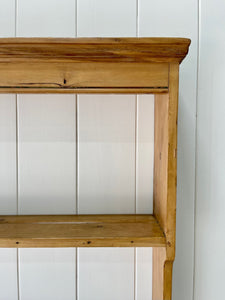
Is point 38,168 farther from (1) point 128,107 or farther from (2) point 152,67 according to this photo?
(2) point 152,67

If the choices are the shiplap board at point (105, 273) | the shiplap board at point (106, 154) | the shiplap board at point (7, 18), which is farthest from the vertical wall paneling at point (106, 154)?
the shiplap board at point (7, 18)

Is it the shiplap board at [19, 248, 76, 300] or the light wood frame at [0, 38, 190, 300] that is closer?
the light wood frame at [0, 38, 190, 300]

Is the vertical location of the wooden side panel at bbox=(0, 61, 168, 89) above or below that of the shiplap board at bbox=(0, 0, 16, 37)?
below

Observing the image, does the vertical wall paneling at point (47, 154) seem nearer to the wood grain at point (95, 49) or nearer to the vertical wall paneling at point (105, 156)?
the vertical wall paneling at point (105, 156)

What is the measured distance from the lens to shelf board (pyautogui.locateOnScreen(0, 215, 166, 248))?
55 cm

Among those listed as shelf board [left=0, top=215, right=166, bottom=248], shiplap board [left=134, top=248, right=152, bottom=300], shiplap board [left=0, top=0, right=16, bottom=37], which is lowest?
shiplap board [left=134, top=248, right=152, bottom=300]

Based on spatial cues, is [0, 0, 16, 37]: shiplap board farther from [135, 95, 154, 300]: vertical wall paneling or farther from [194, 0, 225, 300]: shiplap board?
[194, 0, 225, 300]: shiplap board

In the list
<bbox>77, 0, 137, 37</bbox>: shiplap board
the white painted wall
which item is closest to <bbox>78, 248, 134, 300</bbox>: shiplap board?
the white painted wall

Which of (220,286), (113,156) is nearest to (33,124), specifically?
(113,156)

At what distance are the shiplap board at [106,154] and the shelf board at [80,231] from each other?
4cm

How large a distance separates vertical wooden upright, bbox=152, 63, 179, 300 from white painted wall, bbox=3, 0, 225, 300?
0.28ft

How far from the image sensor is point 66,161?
71cm

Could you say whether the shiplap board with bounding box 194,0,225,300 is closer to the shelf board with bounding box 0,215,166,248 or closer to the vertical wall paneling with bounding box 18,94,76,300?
the shelf board with bounding box 0,215,166,248

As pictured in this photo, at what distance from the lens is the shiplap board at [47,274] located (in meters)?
0.72
